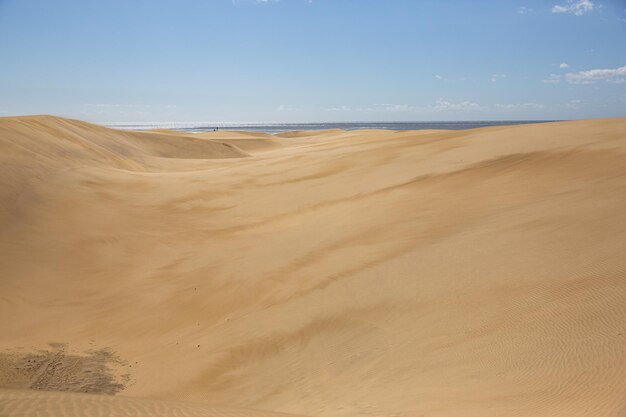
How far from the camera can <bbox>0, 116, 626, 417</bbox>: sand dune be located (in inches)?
175

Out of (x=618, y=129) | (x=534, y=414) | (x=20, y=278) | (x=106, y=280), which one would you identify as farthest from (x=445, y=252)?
(x=618, y=129)

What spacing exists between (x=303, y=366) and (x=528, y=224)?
412 cm

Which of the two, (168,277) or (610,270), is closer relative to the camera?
(610,270)

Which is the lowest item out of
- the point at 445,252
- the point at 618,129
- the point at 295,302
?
the point at 295,302

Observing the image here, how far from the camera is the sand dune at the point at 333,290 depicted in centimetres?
444

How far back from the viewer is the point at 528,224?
7.54m

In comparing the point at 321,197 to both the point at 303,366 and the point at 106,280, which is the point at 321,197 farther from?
the point at 303,366

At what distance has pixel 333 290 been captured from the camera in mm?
6879

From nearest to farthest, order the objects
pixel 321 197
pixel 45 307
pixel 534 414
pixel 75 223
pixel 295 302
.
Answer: pixel 534 414 < pixel 295 302 < pixel 45 307 < pixel 75 223 < pixel 321 197

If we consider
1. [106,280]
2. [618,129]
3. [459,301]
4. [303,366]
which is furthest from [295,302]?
[618,129]

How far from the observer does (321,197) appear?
39.0 ft

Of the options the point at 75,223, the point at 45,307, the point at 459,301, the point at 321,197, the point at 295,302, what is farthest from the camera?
the point at 321,197

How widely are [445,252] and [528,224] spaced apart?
1.34 m

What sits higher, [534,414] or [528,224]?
[528,224]
